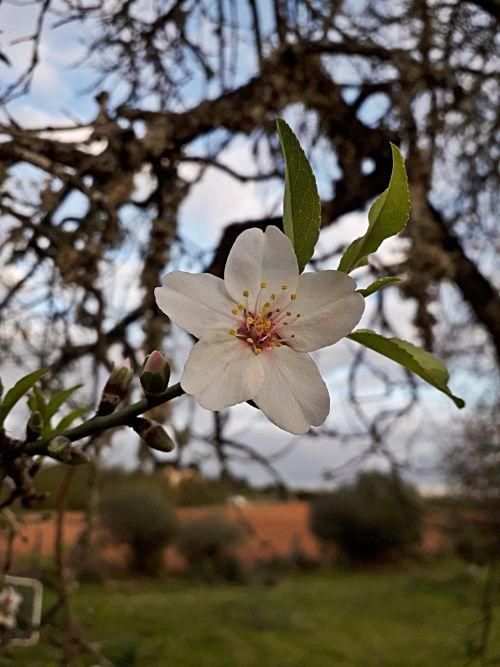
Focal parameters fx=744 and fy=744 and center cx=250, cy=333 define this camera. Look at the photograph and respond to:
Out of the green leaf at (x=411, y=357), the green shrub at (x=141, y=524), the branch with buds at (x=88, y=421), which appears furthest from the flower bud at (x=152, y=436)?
the green shrub at (x=141, y=524)

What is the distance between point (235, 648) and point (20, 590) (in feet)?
9.53

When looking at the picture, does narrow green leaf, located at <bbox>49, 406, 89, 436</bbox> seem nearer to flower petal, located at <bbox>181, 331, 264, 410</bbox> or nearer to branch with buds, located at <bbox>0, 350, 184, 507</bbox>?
branch with buds, located at <bbox>0, 350, 184, 507</bbox>

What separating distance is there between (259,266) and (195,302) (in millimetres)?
38

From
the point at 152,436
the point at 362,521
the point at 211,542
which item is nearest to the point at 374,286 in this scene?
the point at 152,436

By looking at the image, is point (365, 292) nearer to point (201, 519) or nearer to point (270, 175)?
point (270, 175)

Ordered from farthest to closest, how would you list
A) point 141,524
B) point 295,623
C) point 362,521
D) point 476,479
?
point 362,521, point 141,524, point 476,479, point 295,623

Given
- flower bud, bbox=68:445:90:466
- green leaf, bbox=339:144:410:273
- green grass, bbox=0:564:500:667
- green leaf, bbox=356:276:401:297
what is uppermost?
green leaf, bbox=339:144:410:273

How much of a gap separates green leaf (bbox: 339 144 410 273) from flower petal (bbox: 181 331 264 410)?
7cm

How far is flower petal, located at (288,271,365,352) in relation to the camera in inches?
14.0

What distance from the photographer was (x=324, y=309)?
0.37m

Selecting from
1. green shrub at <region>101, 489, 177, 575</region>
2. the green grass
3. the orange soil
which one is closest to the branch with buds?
the green grass

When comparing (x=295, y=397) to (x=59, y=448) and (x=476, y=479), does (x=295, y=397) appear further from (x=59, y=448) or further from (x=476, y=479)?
(x=476, y=479)

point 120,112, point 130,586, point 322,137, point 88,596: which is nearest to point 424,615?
point 88,596

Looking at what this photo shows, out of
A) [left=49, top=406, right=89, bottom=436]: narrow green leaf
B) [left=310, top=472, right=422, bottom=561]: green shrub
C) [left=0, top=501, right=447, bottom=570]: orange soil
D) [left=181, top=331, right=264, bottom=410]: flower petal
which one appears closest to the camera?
[left=181, top=331, right=264, bottom=410]: flower petal
